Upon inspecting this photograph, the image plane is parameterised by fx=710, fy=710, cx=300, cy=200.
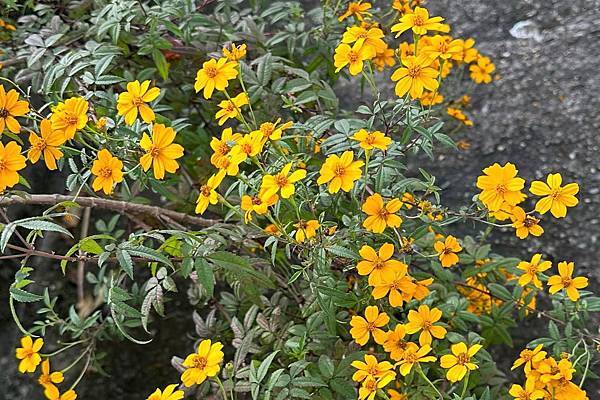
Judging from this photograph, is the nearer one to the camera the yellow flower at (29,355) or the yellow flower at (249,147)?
the yellow flower at (249,147)

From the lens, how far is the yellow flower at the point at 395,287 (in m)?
1.04

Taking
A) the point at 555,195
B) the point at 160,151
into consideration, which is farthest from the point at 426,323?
the point at 160,151

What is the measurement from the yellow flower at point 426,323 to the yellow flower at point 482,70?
2.74ft

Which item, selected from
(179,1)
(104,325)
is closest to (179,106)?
(179,1)

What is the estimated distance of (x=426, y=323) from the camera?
112cm

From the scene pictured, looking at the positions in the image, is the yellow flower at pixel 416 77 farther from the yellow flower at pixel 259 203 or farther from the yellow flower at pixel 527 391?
the yellow flower at pixel 527 391

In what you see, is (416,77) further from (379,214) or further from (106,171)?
(106,171)

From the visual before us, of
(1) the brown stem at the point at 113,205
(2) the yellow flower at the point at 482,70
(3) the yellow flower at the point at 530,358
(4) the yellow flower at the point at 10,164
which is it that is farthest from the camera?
(2) the yellow flower at the point at 482,70

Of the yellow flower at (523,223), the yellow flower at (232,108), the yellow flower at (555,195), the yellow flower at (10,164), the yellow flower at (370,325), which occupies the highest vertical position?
the yellow flower at (10,164)

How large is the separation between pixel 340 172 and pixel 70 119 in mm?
403

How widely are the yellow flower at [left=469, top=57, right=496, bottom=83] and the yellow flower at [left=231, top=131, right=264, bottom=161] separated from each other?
904mm

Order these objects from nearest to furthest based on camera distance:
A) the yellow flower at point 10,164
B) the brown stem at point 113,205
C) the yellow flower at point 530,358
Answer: the yellow flower at point 10,164
the yellow flower at point 530,358
the brown stem at point 113,205

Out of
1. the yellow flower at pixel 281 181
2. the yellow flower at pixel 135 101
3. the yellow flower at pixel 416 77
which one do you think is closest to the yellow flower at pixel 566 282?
the yellow flower at pixel 416 77

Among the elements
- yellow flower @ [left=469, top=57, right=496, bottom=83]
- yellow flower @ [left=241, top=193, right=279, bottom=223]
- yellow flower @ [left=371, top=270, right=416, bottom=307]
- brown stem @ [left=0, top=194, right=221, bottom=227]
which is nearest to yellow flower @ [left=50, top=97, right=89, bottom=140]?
brown stem @ [left=0, top=194, right=221, bottom=227]
